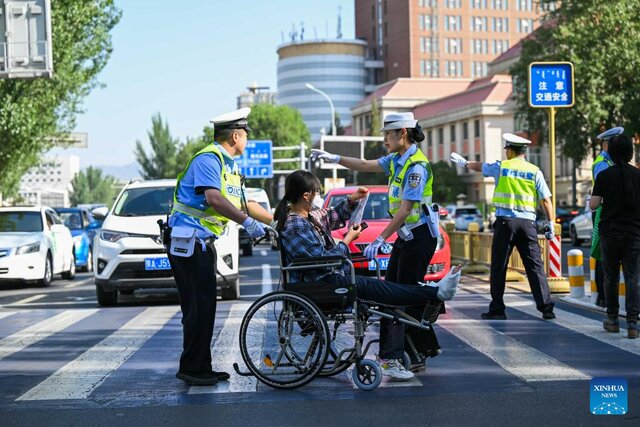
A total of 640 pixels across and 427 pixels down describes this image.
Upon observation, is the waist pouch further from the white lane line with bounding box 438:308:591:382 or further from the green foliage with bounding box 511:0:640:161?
the green foliage with bounding box 511:0:640:161

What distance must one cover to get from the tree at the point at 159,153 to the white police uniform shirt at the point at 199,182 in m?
141

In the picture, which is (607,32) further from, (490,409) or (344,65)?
(344,65)

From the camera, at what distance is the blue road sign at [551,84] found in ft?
53.0

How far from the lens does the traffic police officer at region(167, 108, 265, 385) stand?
24.2 feet

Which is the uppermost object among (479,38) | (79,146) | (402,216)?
(479,38)

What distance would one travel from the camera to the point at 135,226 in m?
13.9

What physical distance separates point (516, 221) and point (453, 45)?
140099mm

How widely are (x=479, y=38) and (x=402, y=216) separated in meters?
146

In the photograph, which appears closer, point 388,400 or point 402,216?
point 388,400

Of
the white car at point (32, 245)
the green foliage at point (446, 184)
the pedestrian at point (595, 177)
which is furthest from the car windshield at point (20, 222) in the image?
the green foliage at point (446, 184)

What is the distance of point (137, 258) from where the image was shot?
13.6 metres

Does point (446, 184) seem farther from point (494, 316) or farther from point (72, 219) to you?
point (494, 316)

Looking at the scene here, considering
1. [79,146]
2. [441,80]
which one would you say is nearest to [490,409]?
[79,146]

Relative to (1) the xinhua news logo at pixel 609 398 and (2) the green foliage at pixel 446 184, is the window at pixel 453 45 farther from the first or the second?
(1) the xinhua news logo at pixel 609 398
